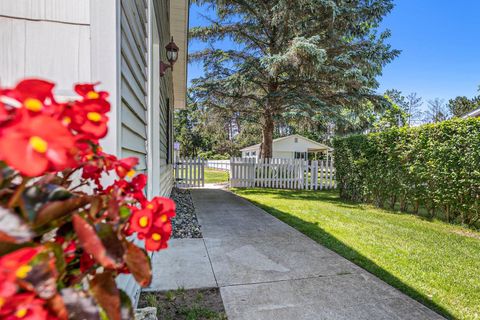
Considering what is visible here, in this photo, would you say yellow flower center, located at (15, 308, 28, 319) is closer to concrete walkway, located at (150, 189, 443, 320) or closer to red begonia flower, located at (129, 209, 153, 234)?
red begonia flower, located at (129, 209, 153, 234)

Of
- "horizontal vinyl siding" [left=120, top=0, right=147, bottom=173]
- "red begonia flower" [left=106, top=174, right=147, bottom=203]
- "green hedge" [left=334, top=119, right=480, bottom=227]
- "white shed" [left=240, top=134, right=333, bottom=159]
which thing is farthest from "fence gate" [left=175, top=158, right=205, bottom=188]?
"white shed" [left=240, top=134, right=333, bottom=159]

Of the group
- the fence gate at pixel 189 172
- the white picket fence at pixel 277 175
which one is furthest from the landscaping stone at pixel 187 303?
the white picket fence at pixel 277 175

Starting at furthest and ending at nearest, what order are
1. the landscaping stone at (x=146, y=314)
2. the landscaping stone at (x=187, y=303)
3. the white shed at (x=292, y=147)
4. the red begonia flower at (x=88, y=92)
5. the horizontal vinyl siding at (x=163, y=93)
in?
the white shed at (x=292, y=147) → the horizontal vinyl siding at (x=163, y=93) → the landscaping stone at (x=187, y=303) → the landscaping stone at (x=146, y=314) → the red begonia flower at (x=88, y=92)

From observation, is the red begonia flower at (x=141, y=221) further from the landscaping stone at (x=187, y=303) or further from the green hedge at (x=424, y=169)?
the green hedge at (x=424, y=169)

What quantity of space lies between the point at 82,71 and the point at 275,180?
401 inches

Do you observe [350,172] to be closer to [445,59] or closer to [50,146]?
[50,146]

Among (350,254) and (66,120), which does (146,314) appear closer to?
(66,120)

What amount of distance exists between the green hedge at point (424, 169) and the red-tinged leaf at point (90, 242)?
6.14 metres

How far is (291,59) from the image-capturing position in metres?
9.31

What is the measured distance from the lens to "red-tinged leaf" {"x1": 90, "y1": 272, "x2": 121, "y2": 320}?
0.59m

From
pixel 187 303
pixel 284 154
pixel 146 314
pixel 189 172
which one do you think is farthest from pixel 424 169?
pixel 284 154

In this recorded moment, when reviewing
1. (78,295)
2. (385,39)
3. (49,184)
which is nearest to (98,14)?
(49,184)

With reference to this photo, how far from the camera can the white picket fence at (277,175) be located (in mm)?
11039

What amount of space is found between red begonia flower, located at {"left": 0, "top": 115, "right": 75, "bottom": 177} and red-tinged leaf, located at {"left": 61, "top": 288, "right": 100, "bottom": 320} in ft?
0.83
